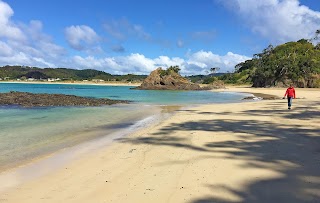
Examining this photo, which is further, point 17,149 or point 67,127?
point 67,127

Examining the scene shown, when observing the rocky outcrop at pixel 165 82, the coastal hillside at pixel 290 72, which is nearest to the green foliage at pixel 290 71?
the coastal hillside at pixel 290 72

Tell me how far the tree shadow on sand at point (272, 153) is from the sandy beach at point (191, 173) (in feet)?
0.06

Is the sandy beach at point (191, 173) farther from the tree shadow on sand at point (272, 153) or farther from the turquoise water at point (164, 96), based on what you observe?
the turquoise water at point (164, 96)

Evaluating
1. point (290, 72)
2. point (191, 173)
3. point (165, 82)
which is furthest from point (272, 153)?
point (165, 82)

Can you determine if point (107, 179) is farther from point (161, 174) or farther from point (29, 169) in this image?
point (29, 169)

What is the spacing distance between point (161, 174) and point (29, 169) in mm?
4320

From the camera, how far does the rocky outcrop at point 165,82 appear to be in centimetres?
11179

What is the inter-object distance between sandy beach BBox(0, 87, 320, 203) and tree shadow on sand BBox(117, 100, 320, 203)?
2 centimetres

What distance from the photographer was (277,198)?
6355 mm

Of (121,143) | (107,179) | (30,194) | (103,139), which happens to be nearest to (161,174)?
(107,179)

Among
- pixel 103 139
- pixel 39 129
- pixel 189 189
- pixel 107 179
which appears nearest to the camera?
pixel 189 189

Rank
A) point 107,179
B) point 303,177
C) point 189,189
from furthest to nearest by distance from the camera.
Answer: point 107,179, point 303,177, point 189,189

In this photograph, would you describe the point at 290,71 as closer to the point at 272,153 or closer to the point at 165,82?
the point at 165,82

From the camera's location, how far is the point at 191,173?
327 inches
